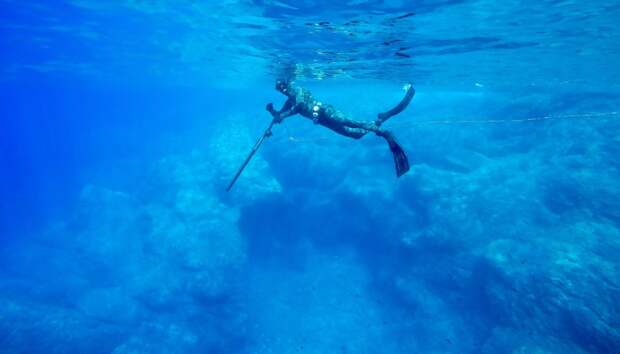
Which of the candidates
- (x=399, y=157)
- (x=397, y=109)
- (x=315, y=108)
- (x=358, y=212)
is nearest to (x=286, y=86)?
(x=315, y=108)

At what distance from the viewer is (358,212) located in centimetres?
2205

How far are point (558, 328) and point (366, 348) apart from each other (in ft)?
30.2

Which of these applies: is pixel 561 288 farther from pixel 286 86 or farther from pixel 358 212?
pixel 286 86

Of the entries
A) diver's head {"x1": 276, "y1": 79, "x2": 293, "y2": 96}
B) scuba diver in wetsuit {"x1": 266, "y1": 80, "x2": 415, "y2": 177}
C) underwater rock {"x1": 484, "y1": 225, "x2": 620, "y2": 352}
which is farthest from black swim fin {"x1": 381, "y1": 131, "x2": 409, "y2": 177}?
underwater rock {"x1": 484, "y1": 225, "x2": 620, "y2": 352}

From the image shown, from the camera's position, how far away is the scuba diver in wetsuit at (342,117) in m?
9.42

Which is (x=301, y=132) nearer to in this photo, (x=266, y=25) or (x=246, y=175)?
(x=246, y=175)

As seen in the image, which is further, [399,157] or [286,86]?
[286,86]

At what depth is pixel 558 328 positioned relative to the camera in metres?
13.7

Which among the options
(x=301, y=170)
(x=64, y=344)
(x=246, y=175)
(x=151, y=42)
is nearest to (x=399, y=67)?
(x=301, y=170)

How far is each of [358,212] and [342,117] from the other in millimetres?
12801

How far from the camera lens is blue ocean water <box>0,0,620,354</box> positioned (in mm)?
14344

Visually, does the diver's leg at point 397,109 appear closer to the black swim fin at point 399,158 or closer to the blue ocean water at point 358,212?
the black swim fin at point 399,158

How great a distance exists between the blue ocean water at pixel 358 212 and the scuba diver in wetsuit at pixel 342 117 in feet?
13.6

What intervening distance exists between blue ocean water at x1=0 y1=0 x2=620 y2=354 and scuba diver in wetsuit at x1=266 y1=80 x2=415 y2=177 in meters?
4.14
